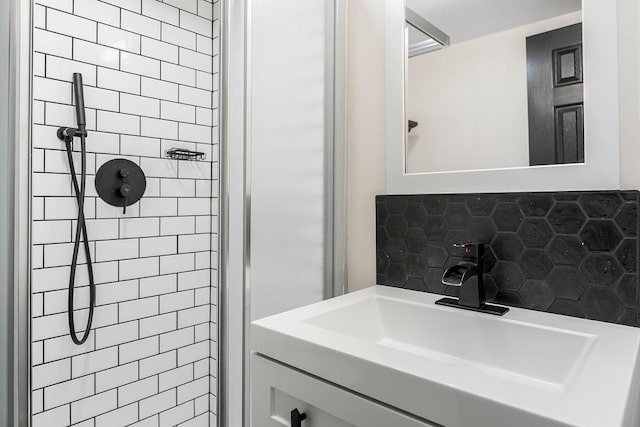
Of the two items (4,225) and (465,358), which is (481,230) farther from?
(4,225)

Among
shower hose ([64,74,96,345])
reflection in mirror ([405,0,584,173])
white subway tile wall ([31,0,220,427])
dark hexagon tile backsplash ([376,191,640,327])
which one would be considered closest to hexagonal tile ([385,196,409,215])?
dark hexagon tile backsplash ([376,191,640,327])

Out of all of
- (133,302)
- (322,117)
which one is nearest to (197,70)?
(322,117)

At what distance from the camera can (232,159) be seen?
119 centimetres

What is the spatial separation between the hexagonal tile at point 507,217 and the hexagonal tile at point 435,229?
16 cm

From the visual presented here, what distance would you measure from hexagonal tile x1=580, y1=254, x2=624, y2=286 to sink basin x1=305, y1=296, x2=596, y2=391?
18 cm

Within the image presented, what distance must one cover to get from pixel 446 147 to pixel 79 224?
52.1 inches

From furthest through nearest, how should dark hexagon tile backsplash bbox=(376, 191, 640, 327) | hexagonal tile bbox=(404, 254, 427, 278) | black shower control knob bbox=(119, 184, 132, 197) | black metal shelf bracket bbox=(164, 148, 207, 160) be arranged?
black metal shelf bracket bbox=(164, 148, 207, 160)
black shower control knob bbox=(119, 184, 132, 197)
hexagonal tile bbox=(404, 254, 427, 278)
dark hexagon tile backsplash bbox=(376, 191, 640, 327)

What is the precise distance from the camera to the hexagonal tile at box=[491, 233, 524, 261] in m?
1.05

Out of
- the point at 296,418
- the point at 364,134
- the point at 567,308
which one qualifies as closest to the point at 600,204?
the point at 567,308

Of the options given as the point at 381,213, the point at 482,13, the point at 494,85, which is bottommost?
Answer: the point at 381,213

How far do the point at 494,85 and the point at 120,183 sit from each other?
140cm

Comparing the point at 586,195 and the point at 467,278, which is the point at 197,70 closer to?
the point at 467,278

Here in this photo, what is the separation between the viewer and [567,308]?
38.2 inches

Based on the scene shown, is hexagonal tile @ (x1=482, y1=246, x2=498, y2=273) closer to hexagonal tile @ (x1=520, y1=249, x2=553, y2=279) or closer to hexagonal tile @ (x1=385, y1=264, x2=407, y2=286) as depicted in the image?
hexagonal tile @ (x1=520, y1=249, x2=553, y2=279)
